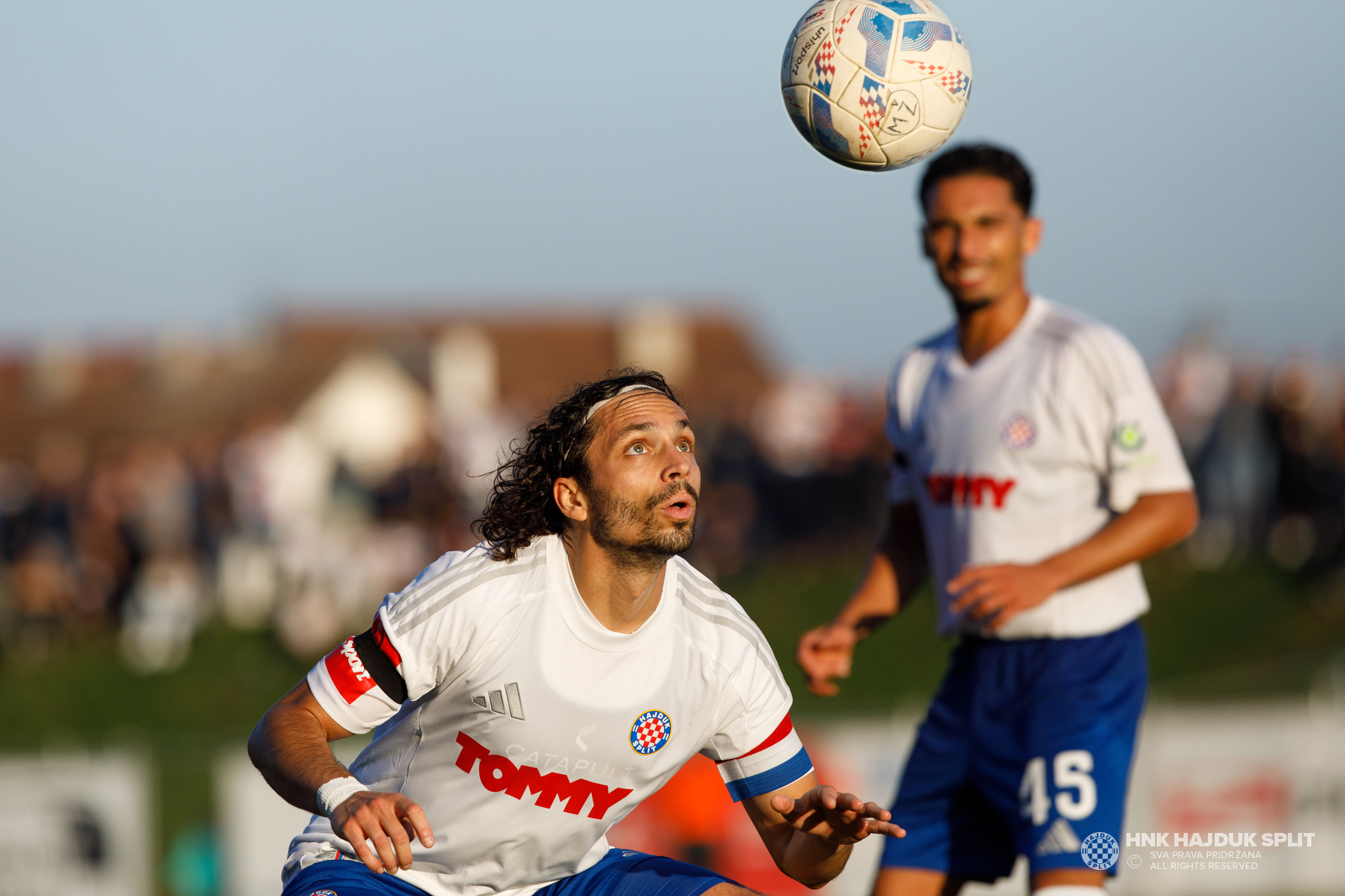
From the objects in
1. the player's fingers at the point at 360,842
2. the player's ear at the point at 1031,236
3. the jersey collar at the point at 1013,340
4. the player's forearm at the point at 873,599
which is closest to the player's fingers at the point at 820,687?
the player's forearm at the point at 873,599

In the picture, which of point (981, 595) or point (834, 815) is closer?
point (834, 815)

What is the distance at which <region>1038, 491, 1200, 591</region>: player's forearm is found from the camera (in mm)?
4836

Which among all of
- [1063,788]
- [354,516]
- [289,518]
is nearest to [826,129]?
[1063,788]

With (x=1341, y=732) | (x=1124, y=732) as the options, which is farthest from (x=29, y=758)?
(x=1341, y=732)

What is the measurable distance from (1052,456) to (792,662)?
1066 cm

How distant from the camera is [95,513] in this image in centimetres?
1661

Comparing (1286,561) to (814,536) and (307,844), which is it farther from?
(307,844)

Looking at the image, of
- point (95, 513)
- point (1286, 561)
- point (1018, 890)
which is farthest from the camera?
point (95, 513)

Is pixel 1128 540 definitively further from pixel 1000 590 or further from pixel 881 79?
pixel 881 79

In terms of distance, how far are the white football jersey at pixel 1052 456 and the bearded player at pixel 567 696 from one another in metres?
1.21

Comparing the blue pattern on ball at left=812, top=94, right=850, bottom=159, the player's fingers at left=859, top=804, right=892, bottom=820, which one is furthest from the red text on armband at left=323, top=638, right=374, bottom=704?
the blue pattern on ball at left=812, top=94, right=850, bottom=159

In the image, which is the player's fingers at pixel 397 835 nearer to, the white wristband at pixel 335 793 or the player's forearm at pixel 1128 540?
the white wristband at pixel 335 793

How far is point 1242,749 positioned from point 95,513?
39.9 ft

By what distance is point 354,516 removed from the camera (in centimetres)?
1677
